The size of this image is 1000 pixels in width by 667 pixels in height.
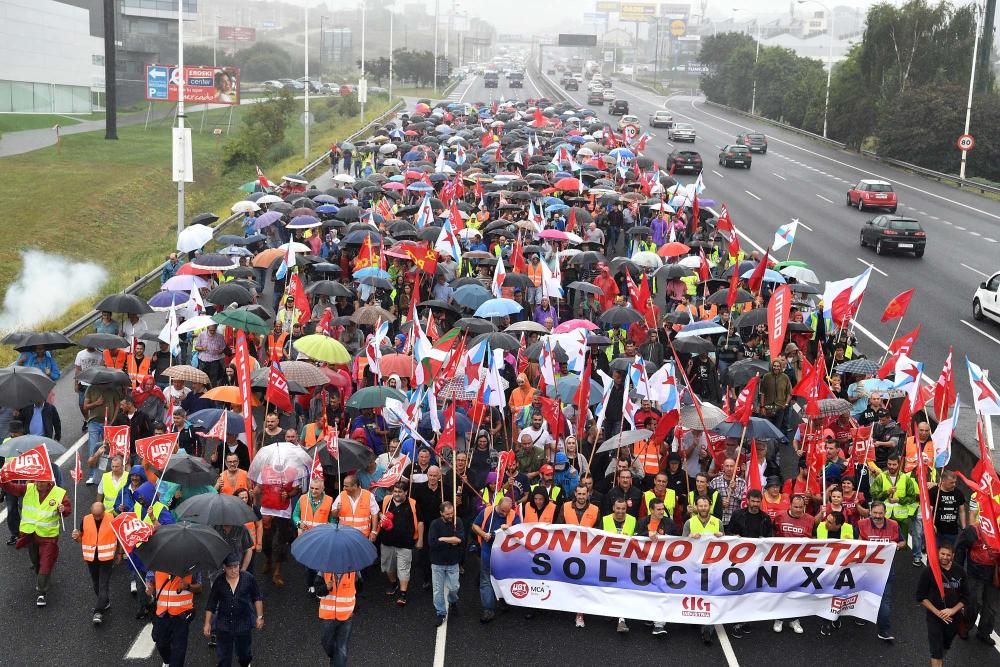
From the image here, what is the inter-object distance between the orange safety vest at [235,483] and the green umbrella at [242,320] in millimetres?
5079

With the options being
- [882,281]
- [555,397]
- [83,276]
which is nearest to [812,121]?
[882,281]

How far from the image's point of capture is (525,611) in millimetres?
12539

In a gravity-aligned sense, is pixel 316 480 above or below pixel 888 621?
above

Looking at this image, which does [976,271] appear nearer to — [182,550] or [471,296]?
[471,296]

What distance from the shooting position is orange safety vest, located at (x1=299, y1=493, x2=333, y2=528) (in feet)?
40.0

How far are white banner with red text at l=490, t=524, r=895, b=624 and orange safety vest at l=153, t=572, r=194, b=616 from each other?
324cm

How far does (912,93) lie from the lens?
6125 centimetres

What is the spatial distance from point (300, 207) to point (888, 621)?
20.0 meters

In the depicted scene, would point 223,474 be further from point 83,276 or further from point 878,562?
point 83,276

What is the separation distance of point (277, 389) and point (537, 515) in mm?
4182

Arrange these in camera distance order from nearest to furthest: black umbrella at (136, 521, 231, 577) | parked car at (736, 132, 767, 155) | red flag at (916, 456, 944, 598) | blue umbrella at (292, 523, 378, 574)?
black umbrella at (136, 521, 231, 577), blue umbrella at (292, 523, 378, 574), red flag at (916, 456, 944, 598), parked car at (736, 132, 767, 155)

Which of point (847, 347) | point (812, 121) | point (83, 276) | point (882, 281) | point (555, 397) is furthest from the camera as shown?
point (812, 121)

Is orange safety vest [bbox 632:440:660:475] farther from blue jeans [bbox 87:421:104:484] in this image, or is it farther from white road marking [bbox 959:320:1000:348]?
white road marking [bbox 959:320:1000:348]

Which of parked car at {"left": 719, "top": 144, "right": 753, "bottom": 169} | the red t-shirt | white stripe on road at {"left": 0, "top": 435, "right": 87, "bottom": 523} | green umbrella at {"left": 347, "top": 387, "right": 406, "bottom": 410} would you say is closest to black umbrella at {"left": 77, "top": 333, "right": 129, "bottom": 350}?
white stripe on road at {"left": 0, "top": 435, "right": 87, "bottom": 523}
